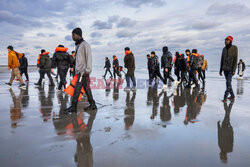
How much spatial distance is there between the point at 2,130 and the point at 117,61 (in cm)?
1652

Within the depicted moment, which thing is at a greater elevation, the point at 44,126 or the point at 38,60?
the point at 38,60

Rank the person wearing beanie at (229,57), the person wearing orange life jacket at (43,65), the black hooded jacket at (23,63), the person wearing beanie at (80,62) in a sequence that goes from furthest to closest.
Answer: the black hooded jacket at (23,63) → the person wearing orange life jacket at (43,65) → the person wearing beanie at (229,57) → the person wearing beanie at (80,62)

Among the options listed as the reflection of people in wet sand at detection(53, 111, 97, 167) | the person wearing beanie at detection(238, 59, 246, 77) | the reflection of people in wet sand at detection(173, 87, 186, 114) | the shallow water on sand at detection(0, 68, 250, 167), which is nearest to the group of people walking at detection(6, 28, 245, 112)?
the reflection of people in wet sand at detection(53, 111, 97, 167)

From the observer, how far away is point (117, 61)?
65.8 feet

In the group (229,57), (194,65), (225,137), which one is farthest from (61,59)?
(225,137)

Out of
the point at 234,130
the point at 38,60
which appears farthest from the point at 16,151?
the point at 38,60

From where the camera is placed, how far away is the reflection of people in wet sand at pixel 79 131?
2.69m

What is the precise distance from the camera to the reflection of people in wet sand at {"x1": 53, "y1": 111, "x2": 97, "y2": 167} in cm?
269

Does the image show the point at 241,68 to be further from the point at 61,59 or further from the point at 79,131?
the point at 79,131

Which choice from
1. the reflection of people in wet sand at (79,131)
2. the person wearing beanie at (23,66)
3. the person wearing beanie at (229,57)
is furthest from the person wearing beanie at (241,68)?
the reflection of people in wet sand at (79,131)

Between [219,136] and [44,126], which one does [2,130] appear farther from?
[219,136]

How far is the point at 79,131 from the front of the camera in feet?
12.5

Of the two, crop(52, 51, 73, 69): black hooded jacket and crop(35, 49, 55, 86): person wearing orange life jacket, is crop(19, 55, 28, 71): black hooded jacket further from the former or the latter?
crop(52, 51, 73, 69): black hooded jacket

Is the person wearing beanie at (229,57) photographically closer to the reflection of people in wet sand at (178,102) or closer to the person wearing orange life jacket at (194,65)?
the reflection of people in wet sand at (178,102)
